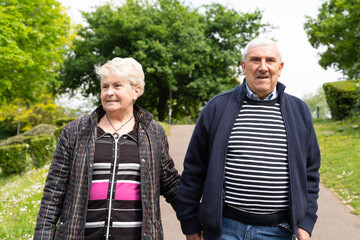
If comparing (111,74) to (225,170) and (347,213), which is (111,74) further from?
(347,213)

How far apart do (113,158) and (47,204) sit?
1.81 feet

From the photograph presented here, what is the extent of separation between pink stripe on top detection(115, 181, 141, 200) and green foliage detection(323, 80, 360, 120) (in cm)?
1760

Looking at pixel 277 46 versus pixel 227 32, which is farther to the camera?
pixel 227 32

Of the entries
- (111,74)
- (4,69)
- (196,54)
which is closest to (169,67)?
(196,54)

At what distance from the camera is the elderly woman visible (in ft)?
7.66

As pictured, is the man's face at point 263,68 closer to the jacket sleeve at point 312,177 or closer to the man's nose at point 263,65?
the man's nose at point 263,65

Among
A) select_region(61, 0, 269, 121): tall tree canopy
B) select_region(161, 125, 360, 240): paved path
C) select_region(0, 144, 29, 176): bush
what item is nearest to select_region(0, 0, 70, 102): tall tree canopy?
select_region(61, 0, 269, 121): tall tree canopy

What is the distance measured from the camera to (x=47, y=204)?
2.38 metres

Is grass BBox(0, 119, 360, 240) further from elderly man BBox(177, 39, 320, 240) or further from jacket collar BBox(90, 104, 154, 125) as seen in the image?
elderly man BBox(177, 39, 320, 240)

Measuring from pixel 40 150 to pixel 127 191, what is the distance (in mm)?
10982

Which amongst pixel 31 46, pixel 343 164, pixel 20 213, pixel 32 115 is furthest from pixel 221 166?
pixel 32 115

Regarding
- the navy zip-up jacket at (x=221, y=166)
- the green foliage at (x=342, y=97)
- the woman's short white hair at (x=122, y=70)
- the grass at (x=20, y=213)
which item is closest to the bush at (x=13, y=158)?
the grass at (x=20, y=213)

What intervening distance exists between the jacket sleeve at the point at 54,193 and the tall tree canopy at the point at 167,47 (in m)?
20.1

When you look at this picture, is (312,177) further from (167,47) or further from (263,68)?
(167,47)
